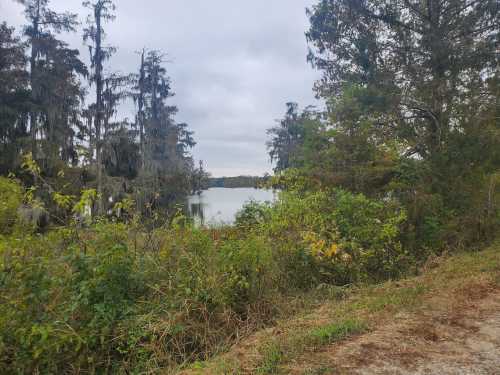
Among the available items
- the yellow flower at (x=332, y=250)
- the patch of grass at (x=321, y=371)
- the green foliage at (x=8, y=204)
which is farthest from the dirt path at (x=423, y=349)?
the green foliage at (x=8, y=204)

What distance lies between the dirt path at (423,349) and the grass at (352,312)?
94 mm

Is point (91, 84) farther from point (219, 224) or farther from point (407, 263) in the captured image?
point (407, 263)

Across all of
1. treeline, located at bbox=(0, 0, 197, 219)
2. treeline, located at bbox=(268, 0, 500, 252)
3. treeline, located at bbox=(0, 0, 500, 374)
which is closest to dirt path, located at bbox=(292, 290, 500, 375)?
treeline, located at bbox=(0, 0, 500, 374)

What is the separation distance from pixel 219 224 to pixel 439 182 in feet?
15.4

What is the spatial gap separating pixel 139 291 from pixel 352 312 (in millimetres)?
2273

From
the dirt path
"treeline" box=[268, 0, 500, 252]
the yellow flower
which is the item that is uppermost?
"treeline" box=[268, 0, 500, 252]

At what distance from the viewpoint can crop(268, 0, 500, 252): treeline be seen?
7073 mm

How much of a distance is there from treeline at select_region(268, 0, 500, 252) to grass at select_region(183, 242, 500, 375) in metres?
1.79

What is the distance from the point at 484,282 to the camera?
4.25 meters

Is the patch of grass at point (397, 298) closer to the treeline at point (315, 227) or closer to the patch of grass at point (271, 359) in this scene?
the treeline at point (315, 227)

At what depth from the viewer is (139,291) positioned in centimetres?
371

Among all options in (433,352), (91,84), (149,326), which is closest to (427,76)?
(433,352)

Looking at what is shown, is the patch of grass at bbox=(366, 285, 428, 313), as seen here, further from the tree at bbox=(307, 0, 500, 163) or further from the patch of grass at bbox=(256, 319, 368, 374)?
the tree at bbox=(307, 0, 500, 163)

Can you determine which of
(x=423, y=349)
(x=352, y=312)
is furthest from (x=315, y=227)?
(x=423, y=349)
